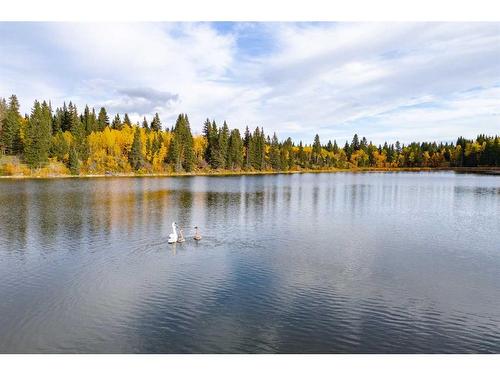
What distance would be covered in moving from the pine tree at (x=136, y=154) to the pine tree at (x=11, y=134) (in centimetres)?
3601

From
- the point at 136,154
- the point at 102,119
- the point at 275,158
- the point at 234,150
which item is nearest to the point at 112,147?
the point at 136,154

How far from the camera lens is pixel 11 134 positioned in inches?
4808

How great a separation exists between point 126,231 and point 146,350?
2447 centimetres

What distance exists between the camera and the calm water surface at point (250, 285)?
16562 mm

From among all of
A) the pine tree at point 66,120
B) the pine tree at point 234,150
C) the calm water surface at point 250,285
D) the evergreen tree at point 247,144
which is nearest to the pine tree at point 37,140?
the pine tree at point 66,120

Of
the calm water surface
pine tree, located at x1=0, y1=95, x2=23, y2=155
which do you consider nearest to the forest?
pine tree, located at x1=0, y1=95, x2=23, y2=155

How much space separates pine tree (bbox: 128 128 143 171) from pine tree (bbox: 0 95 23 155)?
3601 cm

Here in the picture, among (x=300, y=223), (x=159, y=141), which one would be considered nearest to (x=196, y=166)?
(x=159, y=141)

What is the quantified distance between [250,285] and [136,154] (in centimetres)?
12841

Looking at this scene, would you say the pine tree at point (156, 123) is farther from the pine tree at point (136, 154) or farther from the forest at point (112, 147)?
the pine tree at point (136, 154)

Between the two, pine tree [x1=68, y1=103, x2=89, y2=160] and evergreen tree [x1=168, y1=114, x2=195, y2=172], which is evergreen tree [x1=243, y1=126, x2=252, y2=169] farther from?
pine tree [x1=68, y1=103, x2=89, y2=160]

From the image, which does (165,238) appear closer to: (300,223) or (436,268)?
(300,223)

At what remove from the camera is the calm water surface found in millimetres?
16562

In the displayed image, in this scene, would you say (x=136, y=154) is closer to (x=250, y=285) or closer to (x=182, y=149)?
(x=182, y=149)
